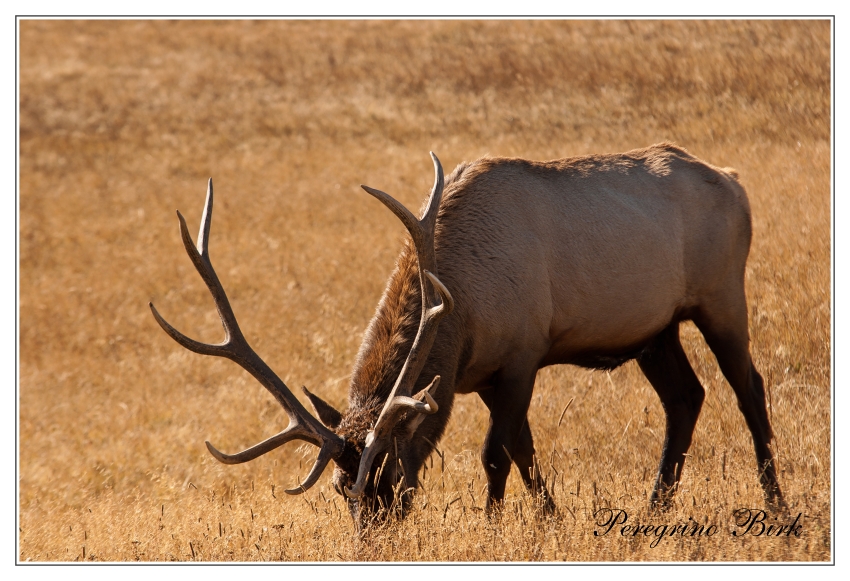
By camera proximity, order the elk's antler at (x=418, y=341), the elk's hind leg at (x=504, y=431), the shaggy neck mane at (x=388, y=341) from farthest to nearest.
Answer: the elk's hind leg at (x=504, y=431) < the shaggy neck mane at (x=388, y=341) < the elk's antler at (x=418, y=341)

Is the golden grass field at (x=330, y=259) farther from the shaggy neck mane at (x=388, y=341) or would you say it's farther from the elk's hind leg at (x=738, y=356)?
the shaggy neck mane at (x=388, y=341)

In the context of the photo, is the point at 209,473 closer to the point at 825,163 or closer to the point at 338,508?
the point at 338,508

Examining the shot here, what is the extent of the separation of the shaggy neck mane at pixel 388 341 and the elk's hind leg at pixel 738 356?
98.4 inches

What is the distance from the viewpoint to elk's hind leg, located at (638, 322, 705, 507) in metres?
6.64

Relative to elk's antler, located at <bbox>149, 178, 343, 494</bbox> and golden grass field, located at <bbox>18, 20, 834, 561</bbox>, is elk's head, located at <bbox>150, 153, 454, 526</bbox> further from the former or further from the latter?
golden grass field, located at <bbox>18, 20, 834, 561</bbox>

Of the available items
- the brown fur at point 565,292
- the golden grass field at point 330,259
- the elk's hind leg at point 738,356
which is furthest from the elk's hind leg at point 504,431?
the elk's hind leg at point 738,356

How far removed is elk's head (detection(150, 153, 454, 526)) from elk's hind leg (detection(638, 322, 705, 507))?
2.39 meters

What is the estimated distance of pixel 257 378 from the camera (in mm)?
5203

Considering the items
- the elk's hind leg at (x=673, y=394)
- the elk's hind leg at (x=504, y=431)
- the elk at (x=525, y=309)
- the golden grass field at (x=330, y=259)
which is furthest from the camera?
the elk's hind leg at (x=673, y=394)

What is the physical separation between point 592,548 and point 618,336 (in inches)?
66.8

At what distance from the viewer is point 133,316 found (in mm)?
12688

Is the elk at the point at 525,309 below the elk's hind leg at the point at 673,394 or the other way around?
the other way around

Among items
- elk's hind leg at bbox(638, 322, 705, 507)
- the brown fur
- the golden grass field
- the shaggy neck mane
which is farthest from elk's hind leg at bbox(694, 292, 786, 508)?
the shaggy neck mane

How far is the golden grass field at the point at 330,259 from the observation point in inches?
241
